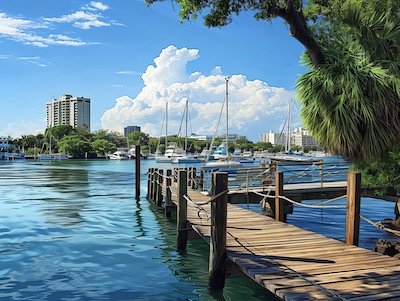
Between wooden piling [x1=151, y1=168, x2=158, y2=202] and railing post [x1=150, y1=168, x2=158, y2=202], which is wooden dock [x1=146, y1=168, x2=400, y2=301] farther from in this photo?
railing post [x1=150, y1=168, x2=158, y2=202]

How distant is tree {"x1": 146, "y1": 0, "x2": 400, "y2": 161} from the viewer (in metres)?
11.2

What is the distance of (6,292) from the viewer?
964 centimetres

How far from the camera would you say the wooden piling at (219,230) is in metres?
8.75

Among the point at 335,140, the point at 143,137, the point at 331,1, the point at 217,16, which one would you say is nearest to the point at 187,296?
the point at 335,140

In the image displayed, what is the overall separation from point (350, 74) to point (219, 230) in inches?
213

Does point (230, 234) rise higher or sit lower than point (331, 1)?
lower

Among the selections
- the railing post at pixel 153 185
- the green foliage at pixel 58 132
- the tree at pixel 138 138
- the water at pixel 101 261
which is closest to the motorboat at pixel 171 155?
the railing post at pixel 153 185

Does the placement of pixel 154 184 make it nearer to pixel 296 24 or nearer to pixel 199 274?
pixel 199 274

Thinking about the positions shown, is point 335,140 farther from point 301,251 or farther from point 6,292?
point 6,292

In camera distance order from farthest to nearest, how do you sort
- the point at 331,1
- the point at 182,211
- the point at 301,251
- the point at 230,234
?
the point at 331,1 < the point at 182,211 < the point at 230,234 < the point at 301,251

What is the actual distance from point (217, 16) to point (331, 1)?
3.90 metres

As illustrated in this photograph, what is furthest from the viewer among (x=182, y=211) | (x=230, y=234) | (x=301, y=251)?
(x=182, y=211)

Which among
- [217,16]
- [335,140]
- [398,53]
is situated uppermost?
[217,16]

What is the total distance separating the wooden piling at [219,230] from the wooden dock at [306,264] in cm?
3
